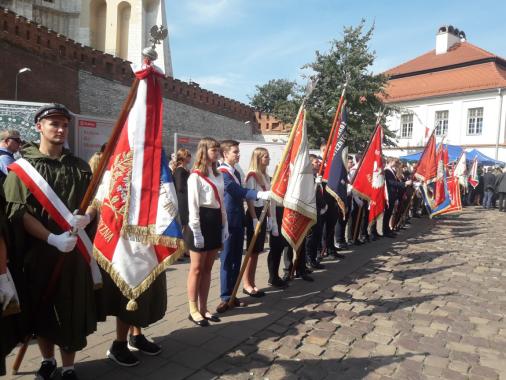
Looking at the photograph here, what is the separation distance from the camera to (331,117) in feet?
74.1

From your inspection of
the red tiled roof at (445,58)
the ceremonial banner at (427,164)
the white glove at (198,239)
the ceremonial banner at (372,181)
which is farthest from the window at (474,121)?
the white glove at (198,239)

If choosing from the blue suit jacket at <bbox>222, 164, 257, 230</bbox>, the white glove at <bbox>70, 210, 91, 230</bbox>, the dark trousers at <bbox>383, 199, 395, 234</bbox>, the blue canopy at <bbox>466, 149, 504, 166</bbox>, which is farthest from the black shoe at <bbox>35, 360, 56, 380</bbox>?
the blue canopy at <bbox>466, 149, 504, 166</bbox>

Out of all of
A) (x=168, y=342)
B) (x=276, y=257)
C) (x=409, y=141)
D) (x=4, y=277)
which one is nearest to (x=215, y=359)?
(x=168, y=342)

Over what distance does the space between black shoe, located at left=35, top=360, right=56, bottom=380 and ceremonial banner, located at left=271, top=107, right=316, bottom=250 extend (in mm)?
2923

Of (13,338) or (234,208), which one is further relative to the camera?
(234,208)

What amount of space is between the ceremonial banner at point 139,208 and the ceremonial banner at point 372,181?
576 cm

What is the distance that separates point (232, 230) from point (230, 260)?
373 mm

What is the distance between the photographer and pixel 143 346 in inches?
149

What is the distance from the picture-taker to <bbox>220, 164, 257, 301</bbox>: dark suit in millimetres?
4777

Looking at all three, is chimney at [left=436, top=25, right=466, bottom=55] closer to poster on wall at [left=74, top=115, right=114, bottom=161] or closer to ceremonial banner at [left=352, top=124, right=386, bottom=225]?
ceremonial banner at [left=352, top=124, right=386, bottom=225]

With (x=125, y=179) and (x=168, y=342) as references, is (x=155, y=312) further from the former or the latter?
(x=125, y=179)

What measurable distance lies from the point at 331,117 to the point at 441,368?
19791 mm

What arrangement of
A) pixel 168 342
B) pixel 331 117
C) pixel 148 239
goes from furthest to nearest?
pixel 331 117 → pixel 168 342 → pixel 148 239

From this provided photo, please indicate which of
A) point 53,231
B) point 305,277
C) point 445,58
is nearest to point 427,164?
point 305,277
